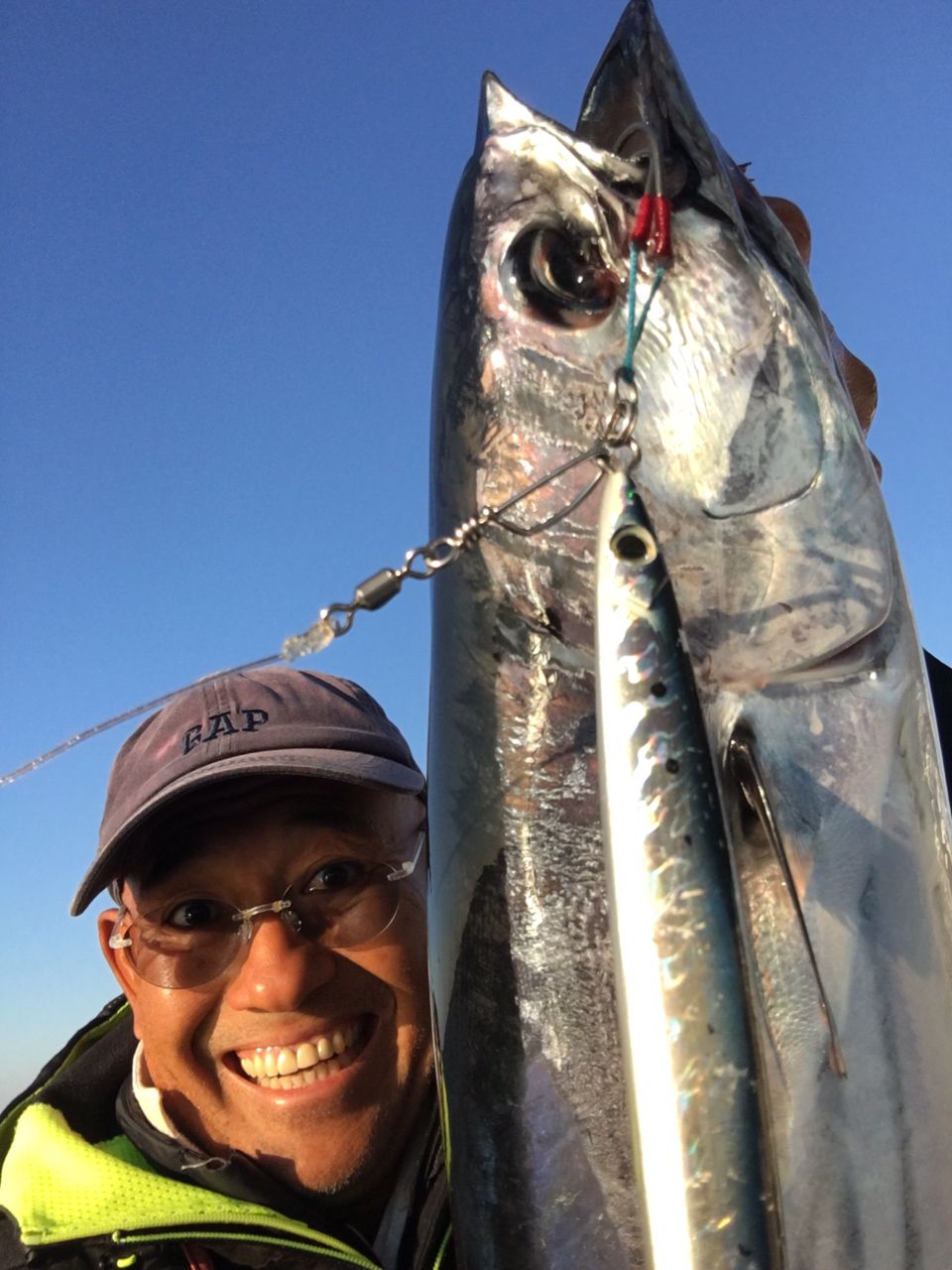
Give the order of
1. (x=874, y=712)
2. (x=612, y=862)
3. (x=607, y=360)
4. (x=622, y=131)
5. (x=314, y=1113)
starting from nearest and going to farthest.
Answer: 1. (x=612, y=862)
2. (x=874, y=712)
3. (x=607, y=360)
4. (x=622, y=131)
5. (x=314, y=1113)

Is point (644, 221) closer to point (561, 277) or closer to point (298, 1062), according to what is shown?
point (561, 277)

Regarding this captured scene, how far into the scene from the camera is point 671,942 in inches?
49.9

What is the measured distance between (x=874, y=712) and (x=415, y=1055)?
5.62ft

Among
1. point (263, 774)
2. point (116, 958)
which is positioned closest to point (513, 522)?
point (263, 774)

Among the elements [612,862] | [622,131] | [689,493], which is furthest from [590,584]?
[622,131]

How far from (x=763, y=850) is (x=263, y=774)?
1616 millimetres

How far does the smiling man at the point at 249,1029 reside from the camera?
2461mm

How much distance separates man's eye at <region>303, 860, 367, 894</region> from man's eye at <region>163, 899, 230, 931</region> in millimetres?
226

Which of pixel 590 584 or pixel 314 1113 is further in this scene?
pixel 314 1113

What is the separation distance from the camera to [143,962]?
2.79 meters

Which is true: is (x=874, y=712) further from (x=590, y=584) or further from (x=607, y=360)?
(x=607, y=360)

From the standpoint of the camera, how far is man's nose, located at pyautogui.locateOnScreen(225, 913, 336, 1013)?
8.81 feet

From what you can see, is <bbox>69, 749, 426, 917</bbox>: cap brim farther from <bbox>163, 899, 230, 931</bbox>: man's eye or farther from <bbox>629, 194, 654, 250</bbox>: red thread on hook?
<bbox>629, 194, 654, 250</bbox>: red thread on hook

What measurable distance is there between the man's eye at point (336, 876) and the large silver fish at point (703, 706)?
107 centimetres
